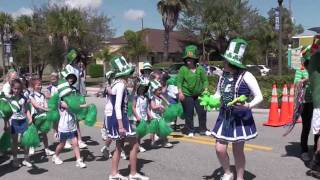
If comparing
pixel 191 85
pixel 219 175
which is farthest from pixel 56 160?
pixel 191 85

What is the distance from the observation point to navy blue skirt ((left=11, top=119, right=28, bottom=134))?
7395mm

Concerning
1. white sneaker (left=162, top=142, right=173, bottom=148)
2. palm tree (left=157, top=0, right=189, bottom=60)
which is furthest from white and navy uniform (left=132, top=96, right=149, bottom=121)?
palm tree (left=157, top=0, right=189, bottom=60)

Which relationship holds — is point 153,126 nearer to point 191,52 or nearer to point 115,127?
point 115,127

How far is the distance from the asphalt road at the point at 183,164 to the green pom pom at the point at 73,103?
93 centimetres

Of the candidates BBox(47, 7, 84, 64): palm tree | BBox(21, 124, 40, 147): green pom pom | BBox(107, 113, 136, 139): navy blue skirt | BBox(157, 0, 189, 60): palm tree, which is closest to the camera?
BBox(107, 113, 136, 139): navy blue skirt

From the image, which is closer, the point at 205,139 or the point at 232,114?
the point at 232,114

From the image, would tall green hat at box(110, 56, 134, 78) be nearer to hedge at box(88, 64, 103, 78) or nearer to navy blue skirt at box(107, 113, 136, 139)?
navy blue skirt at box(107, 113, 136, 139)

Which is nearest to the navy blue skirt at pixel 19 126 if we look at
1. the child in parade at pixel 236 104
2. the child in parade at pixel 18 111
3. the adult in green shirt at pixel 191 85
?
the child in parade at pixel 18 111

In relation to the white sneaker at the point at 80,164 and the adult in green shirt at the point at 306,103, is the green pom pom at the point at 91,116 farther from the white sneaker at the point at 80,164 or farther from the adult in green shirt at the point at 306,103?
the adult in green shirt at the point at 306,103

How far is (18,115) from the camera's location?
737 centimetres

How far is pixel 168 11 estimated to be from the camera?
4625 centimetres

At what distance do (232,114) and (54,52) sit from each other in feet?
114

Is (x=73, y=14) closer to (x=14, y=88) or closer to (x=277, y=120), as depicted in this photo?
(x=277, y=120)

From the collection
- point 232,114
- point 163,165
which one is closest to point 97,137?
point 163,165
